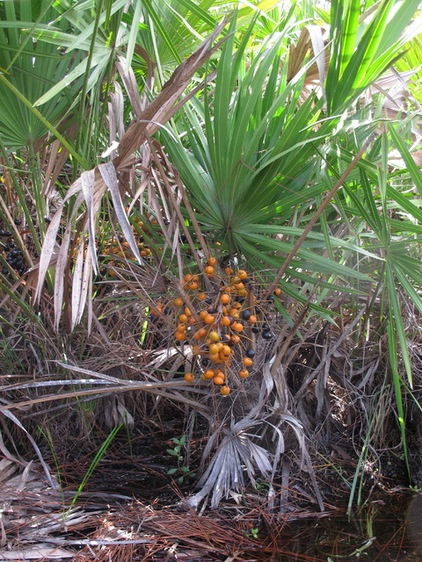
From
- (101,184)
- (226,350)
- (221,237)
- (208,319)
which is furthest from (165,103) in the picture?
(226,350)

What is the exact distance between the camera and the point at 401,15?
1.83 metres

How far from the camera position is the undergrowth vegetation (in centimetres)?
195

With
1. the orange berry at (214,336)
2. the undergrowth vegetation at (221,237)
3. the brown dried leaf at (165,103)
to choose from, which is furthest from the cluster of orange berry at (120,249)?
the orange berry at (214,336)

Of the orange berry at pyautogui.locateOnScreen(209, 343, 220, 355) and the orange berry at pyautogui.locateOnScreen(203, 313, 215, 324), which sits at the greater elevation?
the orange berry at pyautogui.locateOnScreen(203, 313, 215, 324)

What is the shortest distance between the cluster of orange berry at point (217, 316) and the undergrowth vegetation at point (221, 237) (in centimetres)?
1

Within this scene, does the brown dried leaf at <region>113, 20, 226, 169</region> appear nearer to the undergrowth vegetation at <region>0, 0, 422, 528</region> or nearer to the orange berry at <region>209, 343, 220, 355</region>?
the undergrowth vegetation at <region>0, 0, 422, 528</region>

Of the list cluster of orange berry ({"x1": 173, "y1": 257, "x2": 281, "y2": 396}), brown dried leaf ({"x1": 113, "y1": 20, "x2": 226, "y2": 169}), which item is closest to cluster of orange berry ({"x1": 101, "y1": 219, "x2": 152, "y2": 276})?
cluster of orange berry ({"x1": 173, "y1": 257, "x2": 281, "y2": 396})

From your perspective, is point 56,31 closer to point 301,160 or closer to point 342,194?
point 301,160

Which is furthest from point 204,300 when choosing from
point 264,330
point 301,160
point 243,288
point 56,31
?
point 56,31

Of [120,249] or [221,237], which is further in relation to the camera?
[120,249]

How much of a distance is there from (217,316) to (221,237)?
14.3 inches

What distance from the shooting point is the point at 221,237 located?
2260mm

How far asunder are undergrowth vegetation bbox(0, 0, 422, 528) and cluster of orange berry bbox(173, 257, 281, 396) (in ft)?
0.03

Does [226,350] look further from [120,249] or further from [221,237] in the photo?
[120,249]
